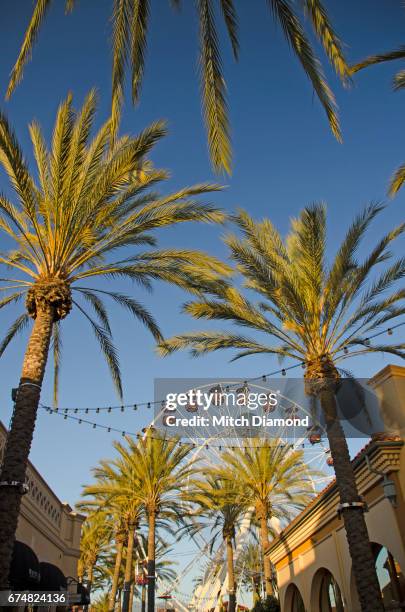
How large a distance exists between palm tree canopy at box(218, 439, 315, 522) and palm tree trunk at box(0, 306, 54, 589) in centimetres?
1734

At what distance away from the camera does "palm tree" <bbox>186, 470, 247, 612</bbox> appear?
90.7ft

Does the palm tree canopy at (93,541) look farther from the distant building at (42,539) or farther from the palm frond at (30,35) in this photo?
the palm frond at (30,35)

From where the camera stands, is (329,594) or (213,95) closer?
(213,95)

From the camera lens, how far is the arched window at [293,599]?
69.2ft

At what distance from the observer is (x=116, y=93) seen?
682 cm

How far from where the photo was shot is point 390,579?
40.3 feet

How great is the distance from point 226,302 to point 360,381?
14.1 ft

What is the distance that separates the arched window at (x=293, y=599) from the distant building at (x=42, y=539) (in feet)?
28.8

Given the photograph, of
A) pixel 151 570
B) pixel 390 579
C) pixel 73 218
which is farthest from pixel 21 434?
pixel 151 570

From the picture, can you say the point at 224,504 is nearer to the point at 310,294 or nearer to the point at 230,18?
the point at 310,294

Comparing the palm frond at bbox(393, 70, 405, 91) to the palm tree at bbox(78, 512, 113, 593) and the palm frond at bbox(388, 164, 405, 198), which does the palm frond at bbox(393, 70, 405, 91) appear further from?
the palm tree at bbox(78, 512, 113, 593)

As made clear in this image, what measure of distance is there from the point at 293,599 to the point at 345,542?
8711 mm

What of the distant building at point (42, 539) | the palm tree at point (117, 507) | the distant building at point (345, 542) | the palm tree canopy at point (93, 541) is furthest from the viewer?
the palm tree canopy at point (93, 541)

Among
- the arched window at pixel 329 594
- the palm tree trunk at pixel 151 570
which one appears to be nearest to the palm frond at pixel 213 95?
the arched window at pixel 329 594
